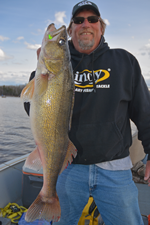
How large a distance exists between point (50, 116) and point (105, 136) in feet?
2.66

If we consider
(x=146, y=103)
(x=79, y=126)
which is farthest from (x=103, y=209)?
(x=146, y=103)

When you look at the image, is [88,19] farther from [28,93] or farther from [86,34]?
[28,93]

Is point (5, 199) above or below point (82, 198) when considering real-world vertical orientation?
below

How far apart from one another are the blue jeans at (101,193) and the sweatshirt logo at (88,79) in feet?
3.40

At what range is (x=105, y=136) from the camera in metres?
2.24

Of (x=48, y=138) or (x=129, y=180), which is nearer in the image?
(x=48, y=138)

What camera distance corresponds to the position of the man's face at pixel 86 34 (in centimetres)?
254

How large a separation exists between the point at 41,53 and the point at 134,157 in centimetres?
502

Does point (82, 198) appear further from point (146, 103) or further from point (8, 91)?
point (8, 91)

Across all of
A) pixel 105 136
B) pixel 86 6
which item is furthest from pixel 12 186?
pixel 86 6

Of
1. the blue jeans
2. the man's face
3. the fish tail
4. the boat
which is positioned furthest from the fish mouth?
the boat

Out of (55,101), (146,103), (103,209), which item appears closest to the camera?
(55,101)

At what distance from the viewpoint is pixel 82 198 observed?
7.50 feet

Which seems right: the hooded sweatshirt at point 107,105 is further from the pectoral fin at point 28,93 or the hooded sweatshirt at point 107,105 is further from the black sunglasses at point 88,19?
the pectoral fin at point 28,93
